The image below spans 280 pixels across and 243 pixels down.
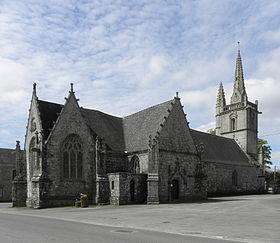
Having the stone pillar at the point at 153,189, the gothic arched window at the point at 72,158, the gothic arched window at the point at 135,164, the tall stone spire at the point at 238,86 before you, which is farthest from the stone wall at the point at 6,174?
the tall stone spire at the point at 238,86

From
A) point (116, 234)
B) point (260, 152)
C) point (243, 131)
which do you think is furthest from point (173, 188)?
point (260, 152)

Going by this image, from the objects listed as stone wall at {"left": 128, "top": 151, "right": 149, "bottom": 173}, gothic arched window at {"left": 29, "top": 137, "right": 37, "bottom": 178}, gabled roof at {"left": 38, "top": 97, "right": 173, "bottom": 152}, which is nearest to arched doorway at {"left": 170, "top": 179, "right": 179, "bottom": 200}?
stone wall at {"left": 128, "top": 151, "right": 149, "bottom": 173}

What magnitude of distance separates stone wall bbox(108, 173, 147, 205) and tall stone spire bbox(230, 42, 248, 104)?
117 ft

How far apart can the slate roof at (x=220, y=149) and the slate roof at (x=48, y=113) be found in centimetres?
2201

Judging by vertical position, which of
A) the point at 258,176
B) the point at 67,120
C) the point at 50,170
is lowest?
the point at 258,176

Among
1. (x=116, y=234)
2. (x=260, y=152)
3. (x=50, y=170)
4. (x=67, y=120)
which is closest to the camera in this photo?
(x=116, y=234)

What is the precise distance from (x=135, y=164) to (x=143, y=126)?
4.75 meters

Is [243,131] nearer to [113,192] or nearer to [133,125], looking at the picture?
[133,125]

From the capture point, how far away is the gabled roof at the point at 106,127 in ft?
118

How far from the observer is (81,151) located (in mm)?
32781

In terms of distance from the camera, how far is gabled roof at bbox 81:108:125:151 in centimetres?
3599

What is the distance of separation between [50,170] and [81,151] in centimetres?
377

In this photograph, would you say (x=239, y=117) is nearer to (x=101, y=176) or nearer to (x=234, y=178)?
(x=234, y=178)

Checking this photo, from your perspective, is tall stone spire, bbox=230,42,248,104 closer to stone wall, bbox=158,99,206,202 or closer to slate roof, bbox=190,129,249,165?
slate roof, bbox=190,129,249,165
